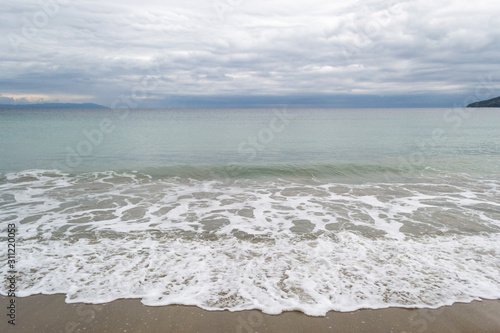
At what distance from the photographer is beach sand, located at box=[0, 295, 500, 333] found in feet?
17.5

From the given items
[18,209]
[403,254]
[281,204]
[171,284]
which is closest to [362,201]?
[281,204]

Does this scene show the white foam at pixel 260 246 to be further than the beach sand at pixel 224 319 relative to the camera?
Yes

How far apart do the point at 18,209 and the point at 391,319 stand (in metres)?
13.5

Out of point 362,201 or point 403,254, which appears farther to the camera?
point 362,201

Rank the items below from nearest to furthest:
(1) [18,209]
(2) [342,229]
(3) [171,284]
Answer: (3) [171,284]
(2) [342,229]
(1) [18,209]

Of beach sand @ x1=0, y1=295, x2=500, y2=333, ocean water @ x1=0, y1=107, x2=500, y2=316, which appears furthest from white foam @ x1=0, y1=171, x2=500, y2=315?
beach sand @ x1=0, y1=295, x2=500, y2=333

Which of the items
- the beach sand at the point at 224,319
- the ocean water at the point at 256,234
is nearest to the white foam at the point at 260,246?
the ocean water at the point at 256,234

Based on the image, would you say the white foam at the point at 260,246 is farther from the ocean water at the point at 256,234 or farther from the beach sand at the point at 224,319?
the beach sand at the point at 224,319

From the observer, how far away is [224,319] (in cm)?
555

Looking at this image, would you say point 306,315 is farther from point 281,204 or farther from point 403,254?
point 281,204

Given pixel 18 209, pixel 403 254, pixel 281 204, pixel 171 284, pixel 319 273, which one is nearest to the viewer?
pixel 171 284

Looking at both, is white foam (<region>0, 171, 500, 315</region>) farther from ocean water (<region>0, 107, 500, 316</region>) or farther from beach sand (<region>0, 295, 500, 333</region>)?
beach sand (<region>0, 295, 500, 333</region>)

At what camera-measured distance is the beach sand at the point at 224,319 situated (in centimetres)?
533

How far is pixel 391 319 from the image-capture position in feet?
18.3
